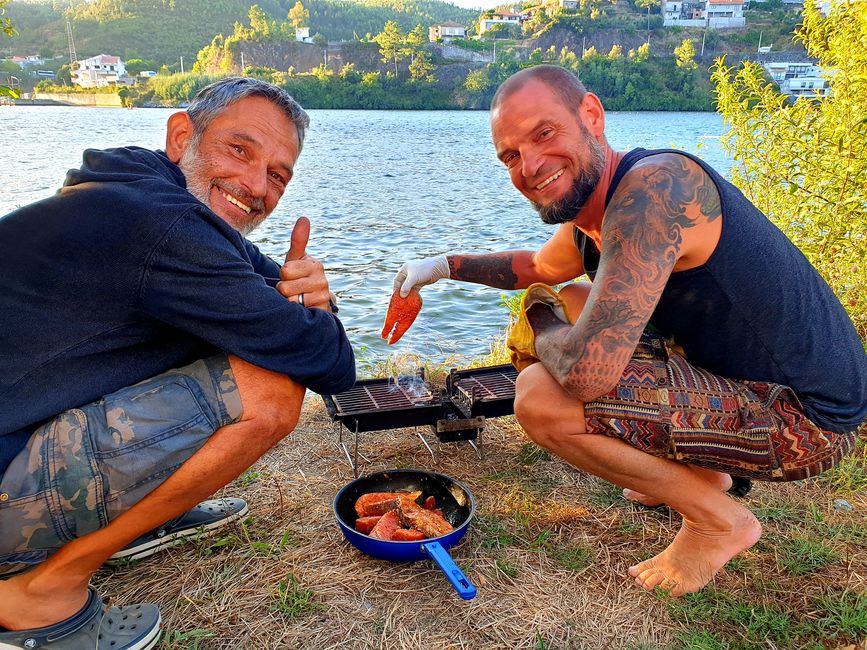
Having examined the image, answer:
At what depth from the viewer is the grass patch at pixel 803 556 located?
106 inches

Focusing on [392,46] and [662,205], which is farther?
[392,46]

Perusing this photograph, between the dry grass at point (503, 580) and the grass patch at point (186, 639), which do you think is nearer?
the grass patch at point (186, 639)

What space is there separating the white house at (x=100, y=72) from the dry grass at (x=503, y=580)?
9878cm

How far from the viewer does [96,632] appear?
2123mm

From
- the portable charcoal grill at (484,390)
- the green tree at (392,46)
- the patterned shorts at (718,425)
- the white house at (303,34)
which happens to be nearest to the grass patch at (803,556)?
the patterned shorts at (718,425)

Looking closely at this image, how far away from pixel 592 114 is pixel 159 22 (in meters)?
134

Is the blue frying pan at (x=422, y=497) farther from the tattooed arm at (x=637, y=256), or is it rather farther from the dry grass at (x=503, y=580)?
the tattooed arm at (x=637, y=256)

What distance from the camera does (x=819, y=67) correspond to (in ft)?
16.1

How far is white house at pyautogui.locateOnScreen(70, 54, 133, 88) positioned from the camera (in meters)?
86.9

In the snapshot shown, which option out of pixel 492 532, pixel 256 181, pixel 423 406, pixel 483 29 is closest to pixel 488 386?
pixel 423 406

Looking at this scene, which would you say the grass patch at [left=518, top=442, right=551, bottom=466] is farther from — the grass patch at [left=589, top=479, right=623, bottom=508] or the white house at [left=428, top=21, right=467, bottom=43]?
the white house at [left=428, top=21, right=467, bottom=43]

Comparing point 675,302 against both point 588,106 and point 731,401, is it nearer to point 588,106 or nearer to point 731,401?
point 731,401

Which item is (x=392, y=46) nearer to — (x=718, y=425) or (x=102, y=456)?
(x=718, y=425)

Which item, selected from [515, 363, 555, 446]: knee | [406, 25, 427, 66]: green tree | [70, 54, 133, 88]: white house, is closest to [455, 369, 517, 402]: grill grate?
[515, 363, 555, 446]: knee
